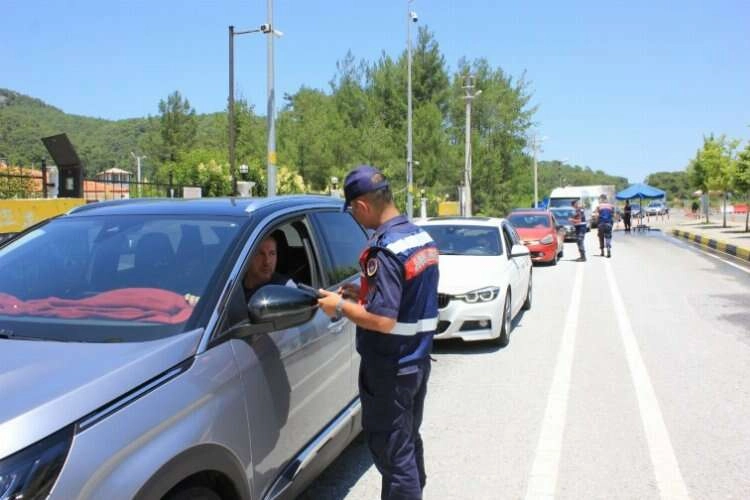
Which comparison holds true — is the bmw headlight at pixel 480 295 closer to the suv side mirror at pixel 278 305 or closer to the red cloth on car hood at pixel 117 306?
the suv side mirror at pixel 278 305

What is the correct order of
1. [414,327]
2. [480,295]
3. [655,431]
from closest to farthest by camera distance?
[414,327] < [655,431] < [480,295]

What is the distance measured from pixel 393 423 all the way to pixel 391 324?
1.43 feet

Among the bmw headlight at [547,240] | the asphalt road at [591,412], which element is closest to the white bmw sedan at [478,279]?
the asphalt road at [591,412]

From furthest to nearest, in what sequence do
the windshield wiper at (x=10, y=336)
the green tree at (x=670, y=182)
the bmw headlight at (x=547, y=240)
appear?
the green tree at (x=670, y=182), the bmw headlight at (x=547, y=240), the windshield wiper at (x=10, y=336)

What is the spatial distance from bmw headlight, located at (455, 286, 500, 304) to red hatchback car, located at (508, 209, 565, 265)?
9652 millimetres

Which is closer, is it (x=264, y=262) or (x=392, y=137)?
(x=264, y=262)

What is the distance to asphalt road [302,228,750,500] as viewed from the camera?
4117mm

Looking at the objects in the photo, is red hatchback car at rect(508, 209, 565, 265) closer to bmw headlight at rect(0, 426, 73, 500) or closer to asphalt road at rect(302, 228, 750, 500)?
asphalt road at rect(302, 228, 750, 500)

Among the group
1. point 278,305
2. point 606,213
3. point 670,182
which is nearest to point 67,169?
point 278,305

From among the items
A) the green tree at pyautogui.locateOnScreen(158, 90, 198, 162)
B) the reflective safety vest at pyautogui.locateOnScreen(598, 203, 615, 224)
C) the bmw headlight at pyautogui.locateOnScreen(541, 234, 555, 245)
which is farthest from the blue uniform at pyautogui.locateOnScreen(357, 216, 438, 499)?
the green tree at pyautogui.locateOnScreen(158, 90, 198, 162)

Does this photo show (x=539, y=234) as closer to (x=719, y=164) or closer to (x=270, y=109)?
(x=270, y=109)

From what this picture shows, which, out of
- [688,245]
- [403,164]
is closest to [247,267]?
[688,245]

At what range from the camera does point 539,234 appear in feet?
58.9

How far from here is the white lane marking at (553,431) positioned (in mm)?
4082
